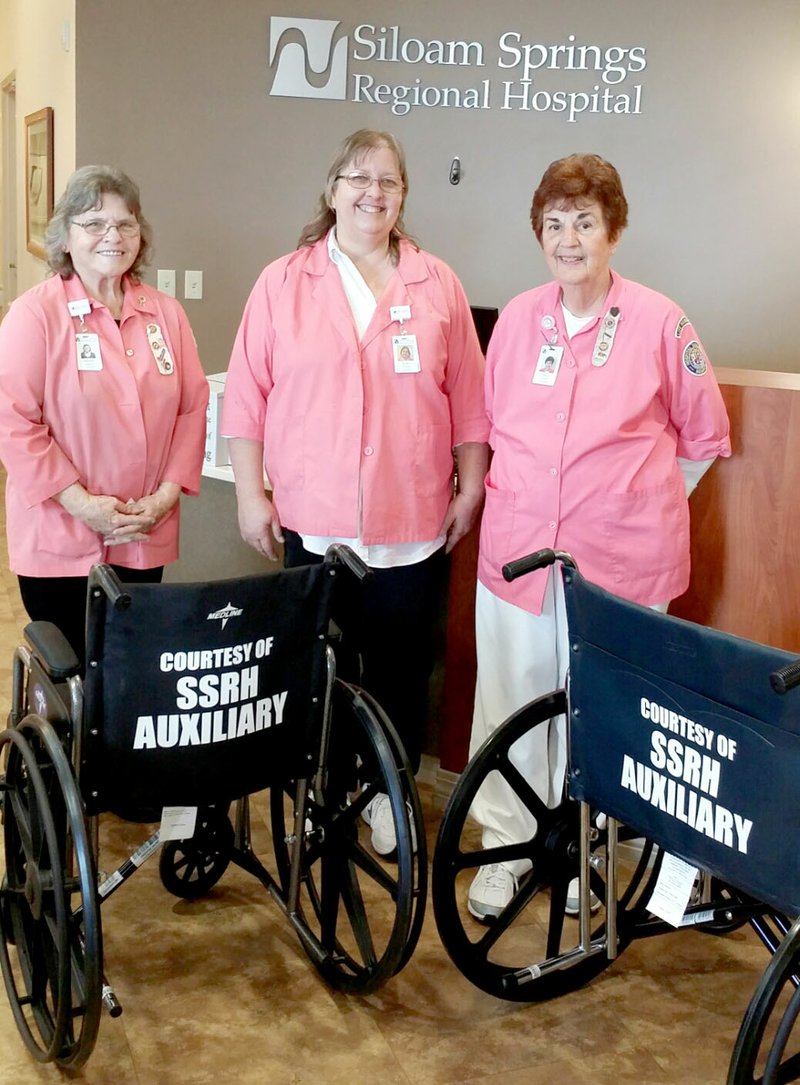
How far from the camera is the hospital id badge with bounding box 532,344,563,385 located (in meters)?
2.23

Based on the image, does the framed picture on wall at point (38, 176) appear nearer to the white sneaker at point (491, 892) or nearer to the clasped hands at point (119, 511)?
the clasped hands at point (119, 511)

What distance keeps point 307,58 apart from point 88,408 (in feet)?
8.74

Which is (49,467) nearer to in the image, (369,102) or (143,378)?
(143,378)

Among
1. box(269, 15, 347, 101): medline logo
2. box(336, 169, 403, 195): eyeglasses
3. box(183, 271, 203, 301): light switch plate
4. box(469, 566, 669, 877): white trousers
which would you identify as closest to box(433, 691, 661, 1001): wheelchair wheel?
box(469, 566, 669, 877): white trousers

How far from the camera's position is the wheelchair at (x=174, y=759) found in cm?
180

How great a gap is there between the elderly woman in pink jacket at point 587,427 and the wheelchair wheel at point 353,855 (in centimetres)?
40

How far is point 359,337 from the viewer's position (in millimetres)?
2359

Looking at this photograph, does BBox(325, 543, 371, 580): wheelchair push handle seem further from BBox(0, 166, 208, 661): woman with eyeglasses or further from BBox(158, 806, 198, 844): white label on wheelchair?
BBox(0, 166, 208, 661): woman with eyeglasses

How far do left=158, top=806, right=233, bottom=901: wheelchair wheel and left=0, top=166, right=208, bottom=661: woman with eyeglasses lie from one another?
0.48 metres

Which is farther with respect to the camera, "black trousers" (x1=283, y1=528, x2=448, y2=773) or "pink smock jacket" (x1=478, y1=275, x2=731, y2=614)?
"black trousers" (x1=283, y1=528, x2=448, y2=773)

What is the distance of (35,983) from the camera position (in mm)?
1978

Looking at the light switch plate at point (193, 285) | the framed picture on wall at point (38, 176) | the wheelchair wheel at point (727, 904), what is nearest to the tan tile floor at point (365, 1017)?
the wheelchair wheel at point (727, 904)

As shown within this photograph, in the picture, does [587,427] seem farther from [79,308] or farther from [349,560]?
[79,308]

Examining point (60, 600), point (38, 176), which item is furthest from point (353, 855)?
point (38, 176)
